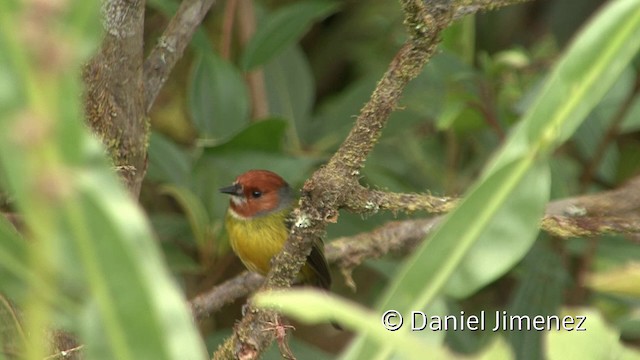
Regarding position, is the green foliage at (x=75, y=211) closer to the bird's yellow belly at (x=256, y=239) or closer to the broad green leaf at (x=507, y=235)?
the broad green leaf at (x=507, y=235)

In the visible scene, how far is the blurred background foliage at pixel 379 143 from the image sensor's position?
219 centimetres

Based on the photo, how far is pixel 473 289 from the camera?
0.79 metres

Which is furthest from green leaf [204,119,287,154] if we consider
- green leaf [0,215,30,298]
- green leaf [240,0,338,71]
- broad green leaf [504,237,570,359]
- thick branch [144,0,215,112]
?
green leaf [0,215,30,298]

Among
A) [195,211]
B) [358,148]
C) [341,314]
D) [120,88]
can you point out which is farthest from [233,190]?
[341,314]

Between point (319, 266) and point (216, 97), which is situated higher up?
point (216, 97)

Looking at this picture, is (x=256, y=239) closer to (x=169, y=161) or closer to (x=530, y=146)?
(x=169, y=161)

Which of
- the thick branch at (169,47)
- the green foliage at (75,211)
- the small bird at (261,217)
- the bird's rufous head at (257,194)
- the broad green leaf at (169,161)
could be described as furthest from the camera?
the bird's rufous head at (257,194)

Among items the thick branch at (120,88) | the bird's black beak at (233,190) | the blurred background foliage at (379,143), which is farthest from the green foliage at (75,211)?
the bird's black beak at (233,190)

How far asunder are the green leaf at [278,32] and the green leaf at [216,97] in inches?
3.7

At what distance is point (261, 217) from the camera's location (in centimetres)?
290

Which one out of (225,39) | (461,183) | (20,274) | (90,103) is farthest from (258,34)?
(20,274)

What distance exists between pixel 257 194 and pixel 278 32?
2.20 feet

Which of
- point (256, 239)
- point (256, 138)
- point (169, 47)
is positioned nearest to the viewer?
point (169, 47)

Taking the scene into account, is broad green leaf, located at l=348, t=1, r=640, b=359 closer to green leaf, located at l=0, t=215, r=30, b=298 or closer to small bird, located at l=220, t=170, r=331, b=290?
green leaf, located at l=0, t=215, r=30, b=298
